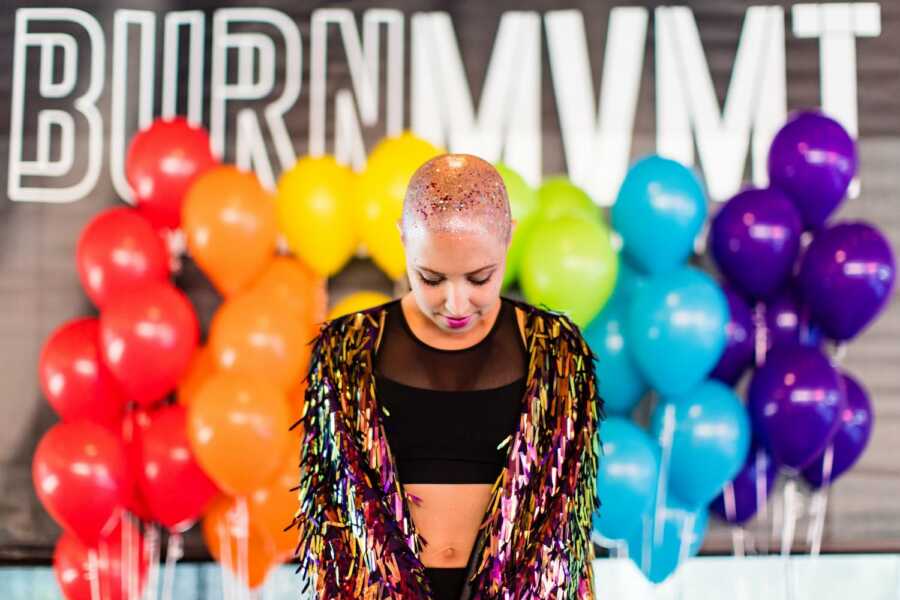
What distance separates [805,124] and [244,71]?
1897 mm

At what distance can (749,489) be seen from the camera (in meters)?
3.43

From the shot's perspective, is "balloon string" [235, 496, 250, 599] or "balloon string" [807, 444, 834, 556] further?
"balloon string" [807, 444, 834, 556]

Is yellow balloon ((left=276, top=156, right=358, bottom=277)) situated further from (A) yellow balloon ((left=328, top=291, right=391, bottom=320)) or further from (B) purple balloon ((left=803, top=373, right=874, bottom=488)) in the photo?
(B) purple balloon ((left=803, top=373, right=874, bottom=488))

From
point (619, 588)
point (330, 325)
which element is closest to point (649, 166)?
point (619, 588)

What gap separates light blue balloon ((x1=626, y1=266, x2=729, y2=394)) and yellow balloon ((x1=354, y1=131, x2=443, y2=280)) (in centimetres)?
73

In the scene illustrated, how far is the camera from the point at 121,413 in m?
3.49

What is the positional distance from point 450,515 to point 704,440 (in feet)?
5.50

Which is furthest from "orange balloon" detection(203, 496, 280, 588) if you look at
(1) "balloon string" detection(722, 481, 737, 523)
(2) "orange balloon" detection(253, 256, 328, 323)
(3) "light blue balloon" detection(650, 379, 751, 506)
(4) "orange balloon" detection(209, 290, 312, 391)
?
(1) "balloon string" detection(722, 481, 737, 523)

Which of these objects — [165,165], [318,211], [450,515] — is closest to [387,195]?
[318,211]

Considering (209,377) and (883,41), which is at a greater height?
(883,41)

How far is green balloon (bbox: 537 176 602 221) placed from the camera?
342cm

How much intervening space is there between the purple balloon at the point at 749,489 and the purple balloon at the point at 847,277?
45 cm

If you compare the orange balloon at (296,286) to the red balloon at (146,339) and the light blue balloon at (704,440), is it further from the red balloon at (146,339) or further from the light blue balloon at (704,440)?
the light blue balloon at (704,440)

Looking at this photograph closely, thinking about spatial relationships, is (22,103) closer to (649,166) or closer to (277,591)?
(277,591)
